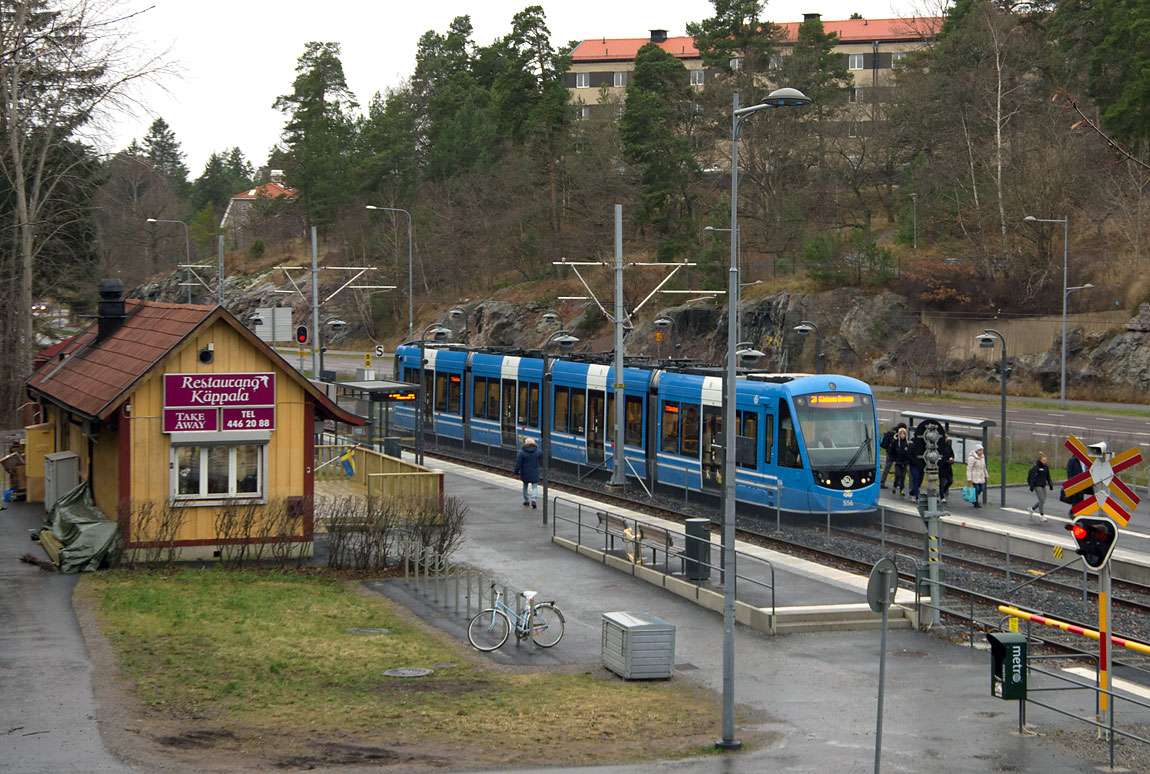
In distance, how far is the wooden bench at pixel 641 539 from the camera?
66.8 ft

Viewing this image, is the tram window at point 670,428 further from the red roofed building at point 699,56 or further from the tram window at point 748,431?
the red roofed building at point 699,56

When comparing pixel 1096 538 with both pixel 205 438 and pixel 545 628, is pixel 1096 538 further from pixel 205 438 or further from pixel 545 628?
pixel 205 438

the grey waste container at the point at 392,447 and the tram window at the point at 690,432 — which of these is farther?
the grey waste container at the point at 392,447

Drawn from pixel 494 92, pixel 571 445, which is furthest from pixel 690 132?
pixel 571 445

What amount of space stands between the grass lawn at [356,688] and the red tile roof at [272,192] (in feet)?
327

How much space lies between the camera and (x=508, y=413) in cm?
3647

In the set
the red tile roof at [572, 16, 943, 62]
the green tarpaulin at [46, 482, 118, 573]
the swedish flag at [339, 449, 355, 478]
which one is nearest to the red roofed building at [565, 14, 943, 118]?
the red tile roof at [572, 16, 943, 62]

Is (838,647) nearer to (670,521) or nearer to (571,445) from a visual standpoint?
(670,521)

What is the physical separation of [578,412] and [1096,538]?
71.5 ft

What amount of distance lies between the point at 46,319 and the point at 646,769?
155 ft

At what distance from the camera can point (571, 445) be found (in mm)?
33688

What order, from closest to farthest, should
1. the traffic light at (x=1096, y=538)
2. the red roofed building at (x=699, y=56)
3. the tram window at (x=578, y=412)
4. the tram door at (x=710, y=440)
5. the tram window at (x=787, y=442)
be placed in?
the traffic light at (x=1096, y=538) → the tram window at (x=787, y=442) → the tram door at (x=710, y=440) → the tram window at (x=578, y=412) → the red roofed building at (x=699, y=56)

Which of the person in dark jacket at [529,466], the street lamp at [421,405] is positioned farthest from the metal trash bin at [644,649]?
the street lamp at [421,405]

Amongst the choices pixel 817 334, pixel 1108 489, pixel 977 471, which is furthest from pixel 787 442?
pixel 817 334
